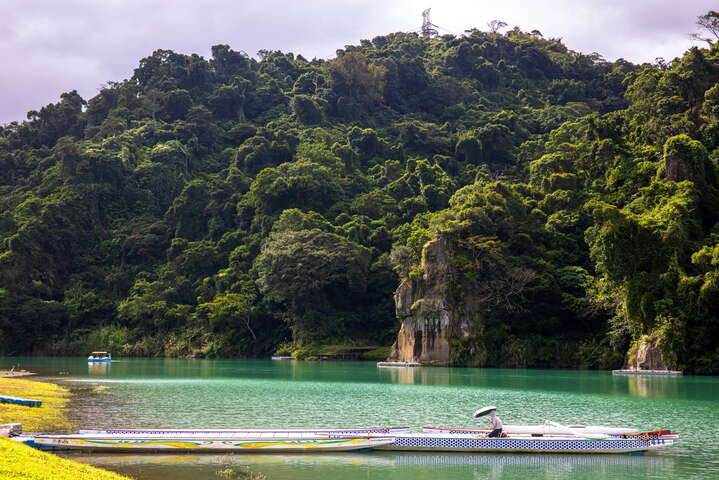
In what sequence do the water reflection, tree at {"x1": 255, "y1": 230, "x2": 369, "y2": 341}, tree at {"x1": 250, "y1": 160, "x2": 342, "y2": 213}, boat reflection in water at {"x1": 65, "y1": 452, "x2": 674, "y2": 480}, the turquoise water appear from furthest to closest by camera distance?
tree at {"x1": 250, "y1": 160, "x2": 342, "y2": 213} < tree at {"x1": 255, "y1": 230, "x2": 369, "y2": 341} < the water reflection < the turquoise water < boat reflection in water at {"x1": 65, "y1": 452, "x2": 674, "y2": 480}

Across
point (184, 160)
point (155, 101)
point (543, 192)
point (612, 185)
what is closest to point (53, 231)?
point (184, 160)

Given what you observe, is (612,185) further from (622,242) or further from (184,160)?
(184,160)

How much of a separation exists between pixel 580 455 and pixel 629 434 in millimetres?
1445

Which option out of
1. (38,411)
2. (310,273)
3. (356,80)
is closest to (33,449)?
(38,411)

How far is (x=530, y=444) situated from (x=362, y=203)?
75.5 meters

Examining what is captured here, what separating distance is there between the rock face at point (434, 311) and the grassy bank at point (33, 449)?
36.2 meters

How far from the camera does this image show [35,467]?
12750mm

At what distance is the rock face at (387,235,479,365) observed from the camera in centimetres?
6581

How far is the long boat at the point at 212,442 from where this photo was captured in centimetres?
1825

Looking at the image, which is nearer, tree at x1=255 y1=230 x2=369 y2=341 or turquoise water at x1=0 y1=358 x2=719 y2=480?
turquoise water at x1=0 y1=358 x2=719 y2=480

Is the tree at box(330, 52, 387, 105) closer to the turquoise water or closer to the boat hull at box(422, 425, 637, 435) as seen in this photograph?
the turquoise water

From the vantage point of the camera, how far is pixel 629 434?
19234mm

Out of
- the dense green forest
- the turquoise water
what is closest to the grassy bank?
the turquoise water

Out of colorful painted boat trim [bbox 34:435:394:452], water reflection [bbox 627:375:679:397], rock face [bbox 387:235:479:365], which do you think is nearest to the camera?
colorful painted boat trim [bbox 34:435:394:452]
